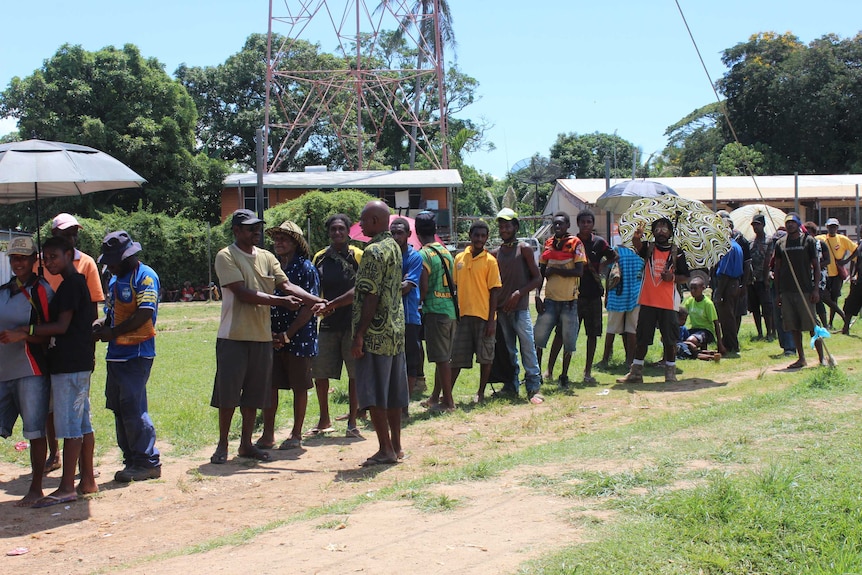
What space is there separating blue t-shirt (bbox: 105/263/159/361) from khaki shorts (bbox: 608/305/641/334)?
244 inches

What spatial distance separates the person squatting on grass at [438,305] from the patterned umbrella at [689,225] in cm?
265

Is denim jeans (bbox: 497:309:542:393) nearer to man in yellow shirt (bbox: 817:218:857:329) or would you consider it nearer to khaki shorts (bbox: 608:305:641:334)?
khaki shorts (bbox: 608:305:641:334)

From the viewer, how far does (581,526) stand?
477 cm

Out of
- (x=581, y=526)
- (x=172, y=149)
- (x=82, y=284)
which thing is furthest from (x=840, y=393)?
(x=172, y=149)

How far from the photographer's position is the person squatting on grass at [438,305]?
8.55 meters

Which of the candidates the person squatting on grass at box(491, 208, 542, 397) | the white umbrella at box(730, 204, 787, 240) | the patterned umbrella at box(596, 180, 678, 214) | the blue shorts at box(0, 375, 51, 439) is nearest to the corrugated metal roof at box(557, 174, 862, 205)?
the white umbrella at box(730, 204, 787, 240)

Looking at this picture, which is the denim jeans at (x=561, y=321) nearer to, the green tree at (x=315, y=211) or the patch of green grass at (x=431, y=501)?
the patch of green grass at (x=431, y=501)

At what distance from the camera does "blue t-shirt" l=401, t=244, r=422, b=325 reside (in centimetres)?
785

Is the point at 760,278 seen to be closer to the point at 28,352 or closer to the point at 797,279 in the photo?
the point at 797,279

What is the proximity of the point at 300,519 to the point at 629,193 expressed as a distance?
10.1 metres

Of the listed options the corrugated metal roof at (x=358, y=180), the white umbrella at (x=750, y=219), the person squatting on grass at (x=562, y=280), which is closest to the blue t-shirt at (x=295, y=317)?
the person squatting on grass at (x=562, y=280)

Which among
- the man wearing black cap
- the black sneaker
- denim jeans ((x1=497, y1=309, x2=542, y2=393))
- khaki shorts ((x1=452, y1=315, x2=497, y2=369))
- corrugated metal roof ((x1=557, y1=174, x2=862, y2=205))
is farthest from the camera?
corrugated metal roof ((x1=557, y1=174, x2=862, y2=205))

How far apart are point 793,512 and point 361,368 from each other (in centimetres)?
311

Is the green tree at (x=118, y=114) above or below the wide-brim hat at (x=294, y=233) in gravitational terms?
above
